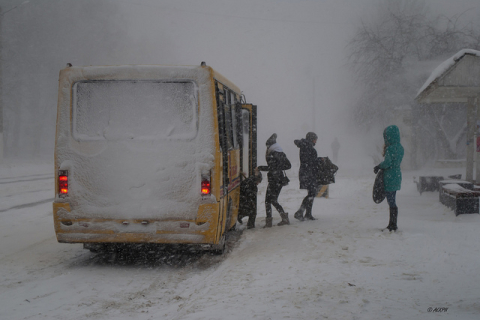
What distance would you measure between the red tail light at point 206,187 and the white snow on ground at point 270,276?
105 centimetres

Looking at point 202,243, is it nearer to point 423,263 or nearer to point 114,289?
point 114,289

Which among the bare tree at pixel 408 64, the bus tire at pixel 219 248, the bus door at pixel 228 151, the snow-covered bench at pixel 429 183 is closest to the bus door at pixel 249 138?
the bus door at pixel 228 151

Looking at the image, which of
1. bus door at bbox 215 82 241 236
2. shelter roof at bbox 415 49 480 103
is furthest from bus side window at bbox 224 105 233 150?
shelter roof at bbox 415 49 480 103

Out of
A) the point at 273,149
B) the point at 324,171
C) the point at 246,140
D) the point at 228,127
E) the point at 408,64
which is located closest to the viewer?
the point at 228,127

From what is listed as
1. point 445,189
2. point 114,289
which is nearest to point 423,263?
point 114,289

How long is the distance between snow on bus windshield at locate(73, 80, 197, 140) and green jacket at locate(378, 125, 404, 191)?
11.9 ft

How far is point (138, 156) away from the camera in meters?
6.41

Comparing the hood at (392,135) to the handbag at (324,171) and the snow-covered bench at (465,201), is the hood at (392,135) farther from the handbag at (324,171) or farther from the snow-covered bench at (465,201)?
the snow-covered bench at (465,201)

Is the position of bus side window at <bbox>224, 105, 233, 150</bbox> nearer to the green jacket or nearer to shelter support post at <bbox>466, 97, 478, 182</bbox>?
the green jacket

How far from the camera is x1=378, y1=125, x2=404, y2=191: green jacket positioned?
823cm

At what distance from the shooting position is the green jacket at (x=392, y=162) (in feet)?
27.0

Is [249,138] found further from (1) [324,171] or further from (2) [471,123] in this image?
(2) [471,123]

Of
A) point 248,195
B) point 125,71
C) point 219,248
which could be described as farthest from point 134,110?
point 248,195

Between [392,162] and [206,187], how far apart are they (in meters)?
3.63
